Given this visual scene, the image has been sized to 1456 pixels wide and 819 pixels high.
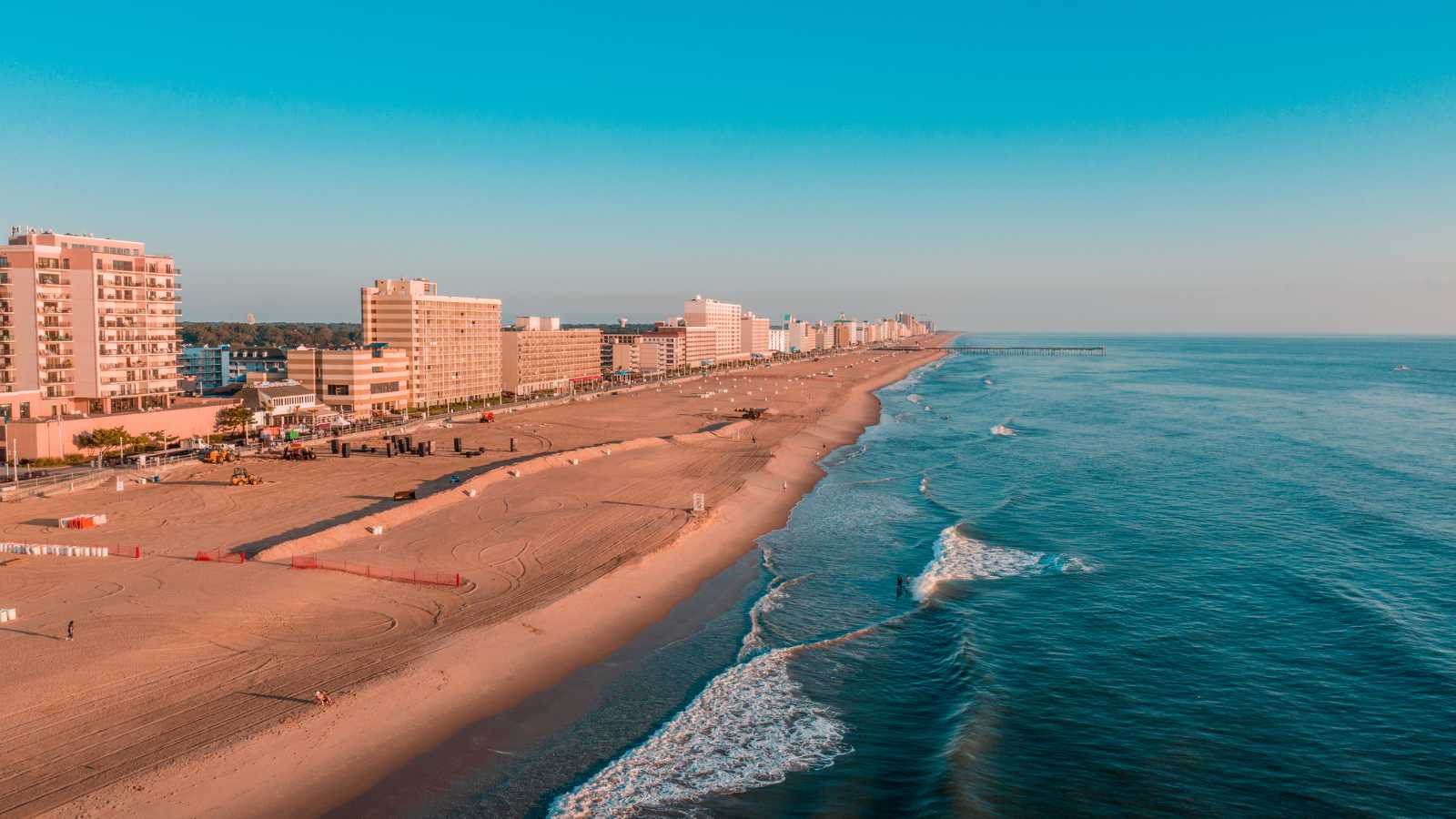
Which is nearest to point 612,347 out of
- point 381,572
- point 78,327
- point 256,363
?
point 256,363

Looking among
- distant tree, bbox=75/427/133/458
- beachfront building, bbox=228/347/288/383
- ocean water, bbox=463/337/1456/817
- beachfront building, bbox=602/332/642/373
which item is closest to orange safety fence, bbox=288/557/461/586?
ocean water, bbox=463/337/1456/817

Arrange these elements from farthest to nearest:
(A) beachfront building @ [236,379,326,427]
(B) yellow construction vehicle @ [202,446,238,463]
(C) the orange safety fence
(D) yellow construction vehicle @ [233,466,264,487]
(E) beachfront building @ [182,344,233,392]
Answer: (E) beachfront building @ [182,344,233,392]
(A) beachfront building @ [236,379,326,427]
(B) yellow construction vehicle @ [202,446,238,463]
(D) yellow construction vehicle @ [233,466,264,487]
(C) the orange safety fence

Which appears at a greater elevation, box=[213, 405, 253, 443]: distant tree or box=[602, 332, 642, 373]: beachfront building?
box=[602, 332, 642, 373]: beachfront building

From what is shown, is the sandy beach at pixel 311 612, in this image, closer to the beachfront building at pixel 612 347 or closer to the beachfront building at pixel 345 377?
the beachfront building at pixel 345 377

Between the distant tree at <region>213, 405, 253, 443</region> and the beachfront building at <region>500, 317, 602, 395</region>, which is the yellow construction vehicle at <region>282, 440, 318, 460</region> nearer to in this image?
the distant tree at <region>213, 405, 253, 443</region>

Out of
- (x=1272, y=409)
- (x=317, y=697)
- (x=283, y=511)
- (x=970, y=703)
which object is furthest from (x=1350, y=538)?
(x=1272, y=409)

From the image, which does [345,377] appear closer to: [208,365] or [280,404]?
[280,404]
